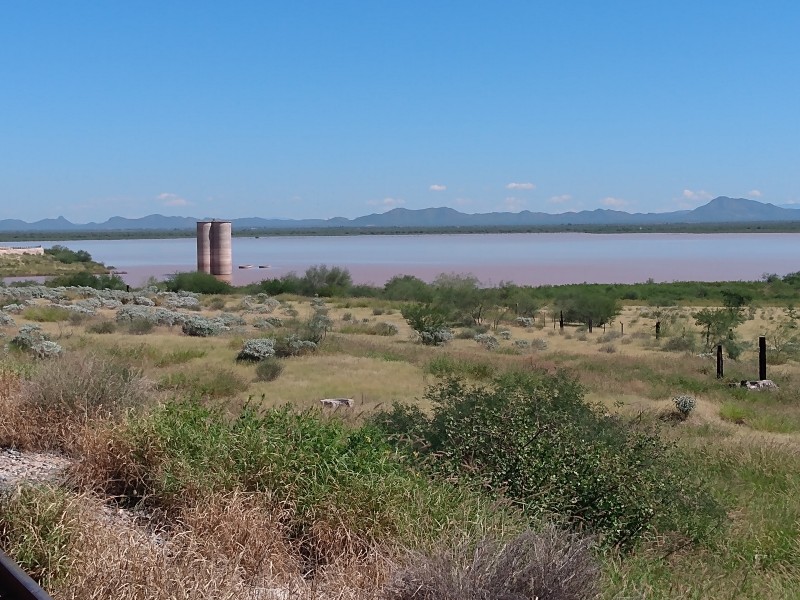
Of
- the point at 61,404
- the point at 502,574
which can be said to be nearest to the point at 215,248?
the point at 61,404

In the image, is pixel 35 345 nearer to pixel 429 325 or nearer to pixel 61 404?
pixel 61 404

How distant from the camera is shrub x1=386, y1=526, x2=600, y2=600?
5.06 metres

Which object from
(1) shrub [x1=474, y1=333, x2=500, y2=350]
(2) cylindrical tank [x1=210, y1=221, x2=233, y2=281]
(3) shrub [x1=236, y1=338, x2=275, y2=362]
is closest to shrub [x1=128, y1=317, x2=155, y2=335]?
(3) shrub [x1=236, y1=338, x2=275, y2=362]

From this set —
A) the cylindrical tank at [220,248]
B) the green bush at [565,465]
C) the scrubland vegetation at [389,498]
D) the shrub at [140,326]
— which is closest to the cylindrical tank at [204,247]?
the cylindrical tank at [220,248]

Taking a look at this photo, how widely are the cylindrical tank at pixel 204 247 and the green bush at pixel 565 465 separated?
230 feet

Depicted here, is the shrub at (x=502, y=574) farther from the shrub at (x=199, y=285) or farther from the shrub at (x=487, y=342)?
the shrub at (x=199, y=285)

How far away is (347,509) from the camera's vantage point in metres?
6.59

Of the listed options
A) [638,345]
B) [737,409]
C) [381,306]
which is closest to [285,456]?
[737,409]

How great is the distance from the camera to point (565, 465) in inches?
346

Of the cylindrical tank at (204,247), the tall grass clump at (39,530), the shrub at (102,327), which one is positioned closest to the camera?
the tall grass clump at (39,530)

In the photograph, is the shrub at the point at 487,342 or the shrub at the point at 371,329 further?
the shrub at the point at 371,329

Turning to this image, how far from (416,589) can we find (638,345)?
3176cm

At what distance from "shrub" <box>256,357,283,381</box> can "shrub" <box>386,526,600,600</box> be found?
50.5 ft

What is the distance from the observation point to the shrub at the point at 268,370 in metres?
20.6
